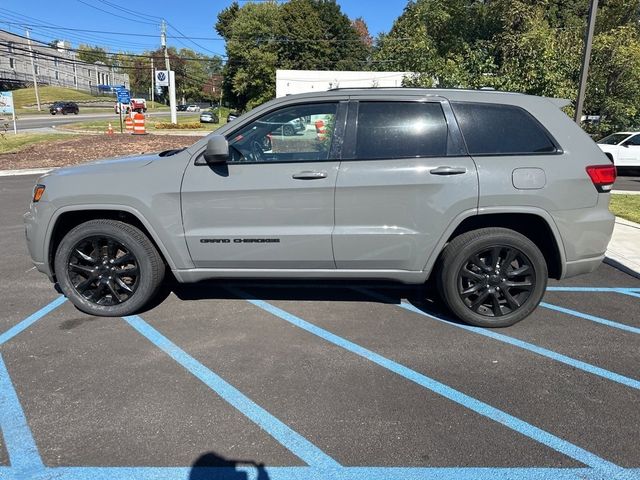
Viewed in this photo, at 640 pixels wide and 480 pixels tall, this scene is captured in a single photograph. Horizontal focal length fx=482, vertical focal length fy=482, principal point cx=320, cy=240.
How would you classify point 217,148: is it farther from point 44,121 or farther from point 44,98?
point 44,98

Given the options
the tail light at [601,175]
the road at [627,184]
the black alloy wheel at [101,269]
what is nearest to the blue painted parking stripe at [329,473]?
the black alloy wheel at [101,269]

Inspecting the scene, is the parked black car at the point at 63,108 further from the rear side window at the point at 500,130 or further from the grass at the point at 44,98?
the rear side window at the point at 500,130

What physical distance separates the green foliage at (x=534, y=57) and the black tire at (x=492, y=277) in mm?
11947

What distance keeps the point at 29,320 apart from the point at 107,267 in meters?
0.83

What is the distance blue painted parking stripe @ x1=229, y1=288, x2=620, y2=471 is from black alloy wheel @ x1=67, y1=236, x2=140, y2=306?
134cm

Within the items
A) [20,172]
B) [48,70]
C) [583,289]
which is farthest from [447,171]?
[48,70]

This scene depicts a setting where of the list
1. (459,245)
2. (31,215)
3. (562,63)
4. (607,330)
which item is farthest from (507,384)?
(562,63)

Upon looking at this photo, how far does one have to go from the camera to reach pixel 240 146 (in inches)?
156

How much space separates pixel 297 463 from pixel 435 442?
773 mm

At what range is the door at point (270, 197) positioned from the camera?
12.6ft

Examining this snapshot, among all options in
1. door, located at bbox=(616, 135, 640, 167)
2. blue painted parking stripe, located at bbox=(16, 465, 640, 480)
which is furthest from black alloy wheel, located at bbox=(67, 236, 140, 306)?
door, located at bbox=(616, 135, 640, 167)

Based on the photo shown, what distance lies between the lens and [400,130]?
153 inches

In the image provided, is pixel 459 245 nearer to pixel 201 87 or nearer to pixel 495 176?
pixel 495 176

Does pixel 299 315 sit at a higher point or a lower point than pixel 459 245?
lower
